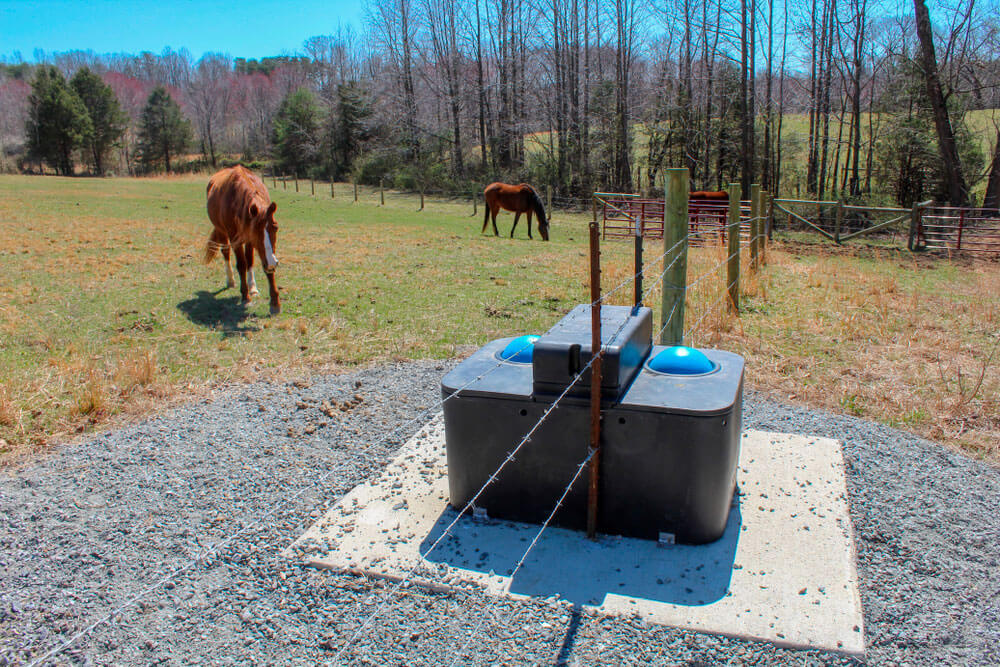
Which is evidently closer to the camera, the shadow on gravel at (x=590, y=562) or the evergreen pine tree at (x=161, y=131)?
the shadow on gravel at (x=590, y=562)

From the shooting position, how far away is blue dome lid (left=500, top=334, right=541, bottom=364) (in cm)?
350

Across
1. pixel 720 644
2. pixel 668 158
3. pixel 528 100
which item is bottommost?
pixel 720 644

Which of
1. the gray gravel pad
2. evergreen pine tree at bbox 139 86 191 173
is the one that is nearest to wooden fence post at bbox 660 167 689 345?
the gray gravel pad

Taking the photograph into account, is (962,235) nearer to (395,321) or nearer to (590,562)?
(395,321)

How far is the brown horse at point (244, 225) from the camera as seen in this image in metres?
7.50

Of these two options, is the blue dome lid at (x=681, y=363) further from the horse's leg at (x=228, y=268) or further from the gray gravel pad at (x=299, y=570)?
the horse's leg at (x=228, y=268)

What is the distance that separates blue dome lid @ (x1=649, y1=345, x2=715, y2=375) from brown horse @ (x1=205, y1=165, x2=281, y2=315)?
17.1 ft

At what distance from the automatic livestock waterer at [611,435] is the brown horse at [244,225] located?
16.3 ft

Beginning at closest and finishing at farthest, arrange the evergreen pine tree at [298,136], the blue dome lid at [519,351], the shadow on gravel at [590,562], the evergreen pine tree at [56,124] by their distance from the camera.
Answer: the shadow on gravel at [590,562] < the blue dome lid at [519,351] < the evergreen pine tree at [298,136] < the evergreen pine tree at [56,124]

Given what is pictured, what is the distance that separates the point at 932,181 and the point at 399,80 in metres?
32.1

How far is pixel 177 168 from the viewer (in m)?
56.1

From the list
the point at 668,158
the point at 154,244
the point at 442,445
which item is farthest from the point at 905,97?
the point at 442,445

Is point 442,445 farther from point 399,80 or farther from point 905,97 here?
point 399,80

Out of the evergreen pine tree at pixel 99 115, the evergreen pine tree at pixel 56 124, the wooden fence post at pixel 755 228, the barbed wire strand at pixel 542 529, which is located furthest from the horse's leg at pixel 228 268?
the evergreen pine tree at pixel 99 115
